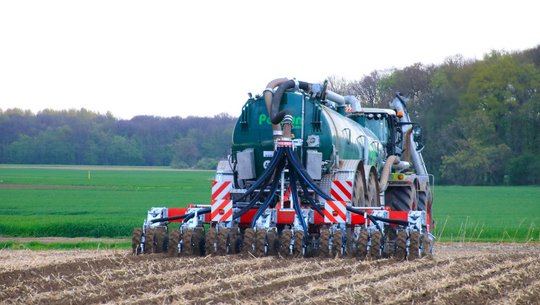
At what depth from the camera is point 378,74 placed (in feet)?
192

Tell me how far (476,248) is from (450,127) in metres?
35.9

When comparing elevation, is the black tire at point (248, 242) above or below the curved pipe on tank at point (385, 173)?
below

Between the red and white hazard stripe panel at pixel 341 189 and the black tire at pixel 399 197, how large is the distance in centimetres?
453

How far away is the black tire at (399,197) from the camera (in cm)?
2067

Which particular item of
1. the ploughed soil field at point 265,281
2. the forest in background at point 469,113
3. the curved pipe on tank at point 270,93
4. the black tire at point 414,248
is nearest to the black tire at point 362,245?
the ploughed soil field at point 265,281

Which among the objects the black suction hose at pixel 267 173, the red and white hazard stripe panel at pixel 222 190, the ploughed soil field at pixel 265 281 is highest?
the black suction hose at pixel 267 173

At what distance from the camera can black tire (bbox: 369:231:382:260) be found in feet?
49.1

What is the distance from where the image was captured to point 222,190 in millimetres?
16703

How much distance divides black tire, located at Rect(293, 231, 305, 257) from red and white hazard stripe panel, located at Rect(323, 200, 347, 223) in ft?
2.82

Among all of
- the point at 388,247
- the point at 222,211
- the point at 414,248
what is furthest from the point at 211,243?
the point at 414,248

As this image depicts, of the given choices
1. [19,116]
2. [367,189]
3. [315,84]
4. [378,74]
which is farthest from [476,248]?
[19,116]

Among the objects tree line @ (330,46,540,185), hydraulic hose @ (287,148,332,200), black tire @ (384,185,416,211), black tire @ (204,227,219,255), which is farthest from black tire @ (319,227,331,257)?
tree line @ (330,46,540,185)

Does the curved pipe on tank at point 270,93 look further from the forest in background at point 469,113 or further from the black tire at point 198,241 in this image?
the forest in background at point 469,113

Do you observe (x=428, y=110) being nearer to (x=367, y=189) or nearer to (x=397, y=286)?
(x=367, y=189)
